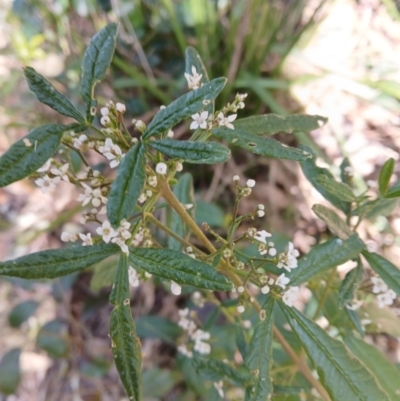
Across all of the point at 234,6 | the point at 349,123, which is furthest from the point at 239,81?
the point at 349,123

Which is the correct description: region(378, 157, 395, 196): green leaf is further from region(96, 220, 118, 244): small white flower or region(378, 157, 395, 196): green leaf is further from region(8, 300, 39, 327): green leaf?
region(8, 300, 39, 327): green leaf

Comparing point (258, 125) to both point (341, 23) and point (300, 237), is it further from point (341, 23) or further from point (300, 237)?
point (341, 23)

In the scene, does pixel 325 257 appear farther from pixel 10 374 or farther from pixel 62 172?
pixel 10 374

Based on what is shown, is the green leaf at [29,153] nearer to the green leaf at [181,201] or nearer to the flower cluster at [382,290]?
the green leaf at [181,201]

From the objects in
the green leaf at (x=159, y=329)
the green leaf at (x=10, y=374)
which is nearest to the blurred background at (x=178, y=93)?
the green leaf at (x=10, y=374)

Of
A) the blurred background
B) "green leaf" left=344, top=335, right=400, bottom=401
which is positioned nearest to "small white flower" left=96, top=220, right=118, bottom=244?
"green leaf" left=344, top=335, right=400, bottom=401
